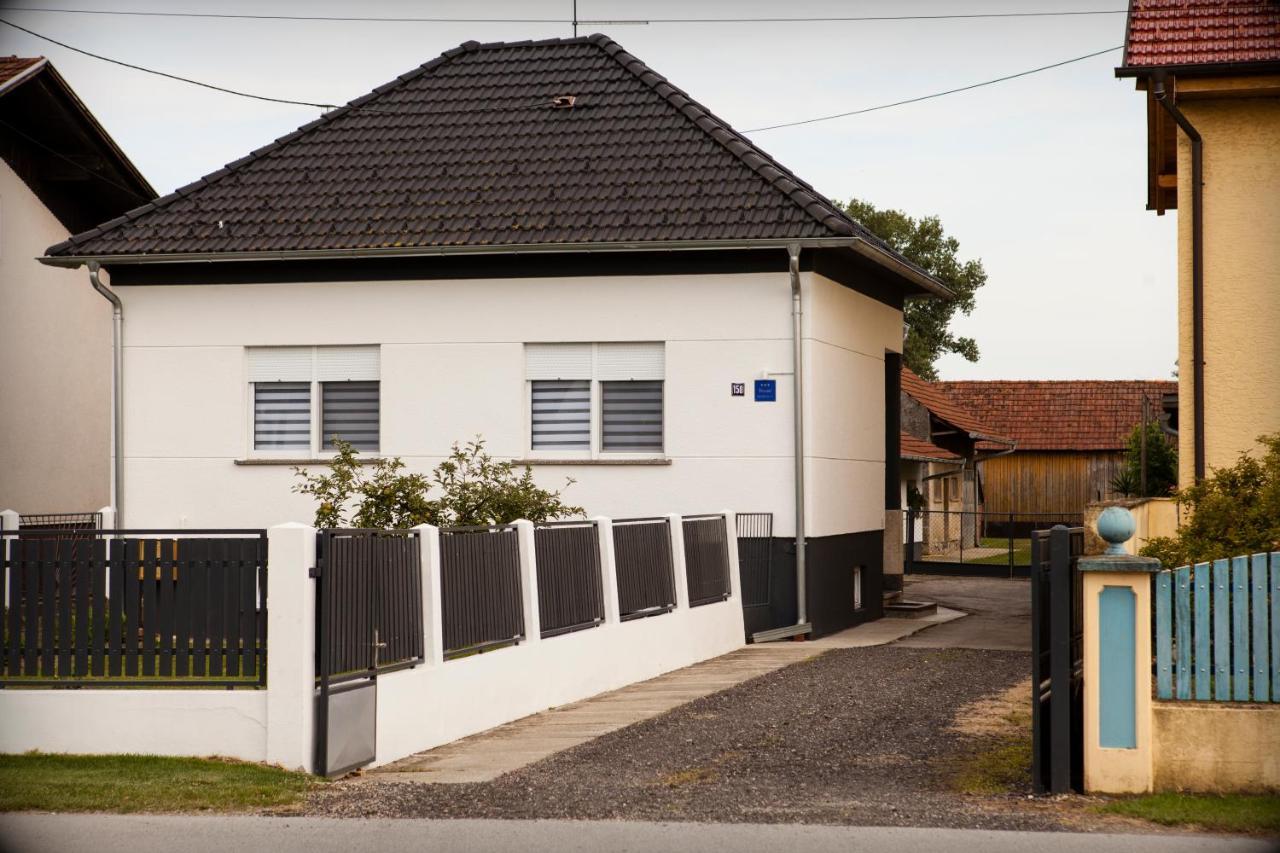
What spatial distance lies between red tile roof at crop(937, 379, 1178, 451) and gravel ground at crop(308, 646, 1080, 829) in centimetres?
4556

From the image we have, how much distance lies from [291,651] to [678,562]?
7532 mm

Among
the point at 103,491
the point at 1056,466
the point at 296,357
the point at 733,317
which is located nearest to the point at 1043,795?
the point at 733,317

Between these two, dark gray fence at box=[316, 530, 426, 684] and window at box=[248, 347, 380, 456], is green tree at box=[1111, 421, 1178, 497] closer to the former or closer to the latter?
window at box=[248, 347, 380, 456]

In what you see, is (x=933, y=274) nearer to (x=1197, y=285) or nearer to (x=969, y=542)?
(x=969, y=542)

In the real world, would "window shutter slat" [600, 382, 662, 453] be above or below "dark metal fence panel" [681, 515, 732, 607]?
above

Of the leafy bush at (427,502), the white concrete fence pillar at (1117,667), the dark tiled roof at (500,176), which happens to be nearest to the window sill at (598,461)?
the leafy bush at (427,502)

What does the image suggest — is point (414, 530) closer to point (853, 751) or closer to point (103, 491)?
point (853, 751)

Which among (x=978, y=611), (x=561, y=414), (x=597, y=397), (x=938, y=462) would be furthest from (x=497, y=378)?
(x=938, y=462)

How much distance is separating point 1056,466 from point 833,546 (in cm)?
3964

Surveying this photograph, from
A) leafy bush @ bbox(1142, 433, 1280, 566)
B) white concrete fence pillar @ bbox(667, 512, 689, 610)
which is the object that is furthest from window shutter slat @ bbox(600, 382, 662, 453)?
leafy bush @ bbox(1142, 433, 1280, 566)

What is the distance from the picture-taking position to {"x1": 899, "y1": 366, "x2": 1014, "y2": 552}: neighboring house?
1687 inches

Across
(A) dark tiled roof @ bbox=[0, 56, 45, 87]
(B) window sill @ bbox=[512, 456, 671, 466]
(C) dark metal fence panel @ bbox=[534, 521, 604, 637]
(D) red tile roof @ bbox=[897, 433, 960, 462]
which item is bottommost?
(C) dark metal fence panel @ bbox=[534, 521, 604, 637]

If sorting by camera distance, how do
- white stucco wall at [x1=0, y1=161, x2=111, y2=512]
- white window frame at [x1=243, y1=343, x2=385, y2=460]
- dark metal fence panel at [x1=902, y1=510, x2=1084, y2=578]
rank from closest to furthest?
white window frame at [x1=243, y1=343, x2=385, y2=460] < white stucco wall at [x1=0, y1=161, x2=111, y2=512] < dark metal fence panel at [x1=902, y1=510, x2=1084, y2=578]

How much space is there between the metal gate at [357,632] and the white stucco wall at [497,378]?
881cm
